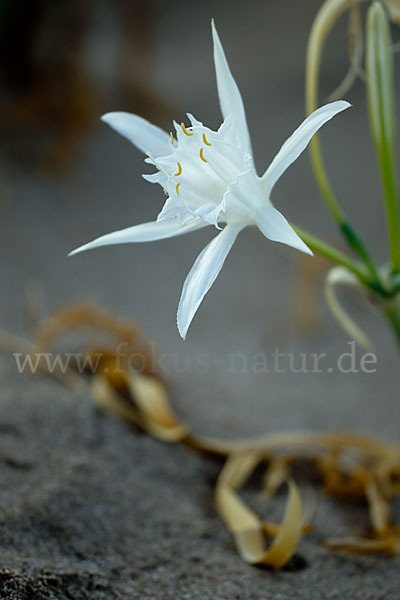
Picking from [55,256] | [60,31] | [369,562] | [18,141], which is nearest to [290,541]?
[369,562]

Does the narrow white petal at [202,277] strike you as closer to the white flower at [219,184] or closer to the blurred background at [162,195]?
the white flower at [219,184]

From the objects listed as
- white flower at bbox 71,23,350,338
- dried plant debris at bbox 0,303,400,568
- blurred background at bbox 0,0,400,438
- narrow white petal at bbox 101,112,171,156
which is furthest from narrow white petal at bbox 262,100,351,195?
blurred background at bbox 0,0,400,438

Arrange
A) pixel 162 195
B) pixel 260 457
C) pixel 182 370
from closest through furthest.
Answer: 1. pixel 260 457
2. pixel 182 370
3. pixel 162 195

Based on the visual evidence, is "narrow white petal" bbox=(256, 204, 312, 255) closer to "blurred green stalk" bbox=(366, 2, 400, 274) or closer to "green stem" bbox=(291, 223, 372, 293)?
"green stem" bbox=(291, 223, 372, 293)

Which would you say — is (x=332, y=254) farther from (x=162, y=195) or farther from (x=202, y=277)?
(x=162, y=195)

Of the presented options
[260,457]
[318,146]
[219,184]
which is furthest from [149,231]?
[260,457]

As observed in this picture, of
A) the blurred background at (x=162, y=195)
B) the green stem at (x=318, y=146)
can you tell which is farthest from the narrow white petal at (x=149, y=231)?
the blurred background at (x=162, y=195)

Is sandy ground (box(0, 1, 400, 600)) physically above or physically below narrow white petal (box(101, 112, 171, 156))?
below
